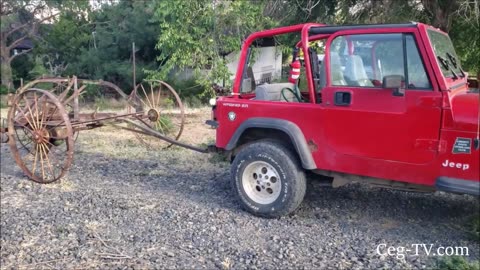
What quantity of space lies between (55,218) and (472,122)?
171 inches

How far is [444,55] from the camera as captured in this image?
4.84m

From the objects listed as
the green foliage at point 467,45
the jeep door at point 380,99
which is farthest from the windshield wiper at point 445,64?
the green foliage at point 467,45

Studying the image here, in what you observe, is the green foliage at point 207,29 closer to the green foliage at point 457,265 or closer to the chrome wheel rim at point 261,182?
the chrome wheel rim at point 261,182

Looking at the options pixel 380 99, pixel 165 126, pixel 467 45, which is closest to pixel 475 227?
pixel 380 99

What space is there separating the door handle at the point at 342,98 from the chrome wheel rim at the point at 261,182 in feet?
3.35

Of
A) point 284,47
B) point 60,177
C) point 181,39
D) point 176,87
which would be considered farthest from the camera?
point 176,87

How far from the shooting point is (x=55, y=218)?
18.2 ft

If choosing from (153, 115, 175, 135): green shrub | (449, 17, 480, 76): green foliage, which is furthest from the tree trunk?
(449, 17, 480, 76): green foliage

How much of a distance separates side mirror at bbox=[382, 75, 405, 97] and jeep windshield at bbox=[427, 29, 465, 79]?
0.40 m

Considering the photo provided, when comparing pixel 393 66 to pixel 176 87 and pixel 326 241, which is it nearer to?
pixel 326 241

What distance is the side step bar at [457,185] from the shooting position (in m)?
4.16

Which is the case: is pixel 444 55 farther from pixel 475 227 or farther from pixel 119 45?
pixel 119 45

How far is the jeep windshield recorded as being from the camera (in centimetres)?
459

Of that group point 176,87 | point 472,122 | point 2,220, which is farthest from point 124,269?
point 176,87
